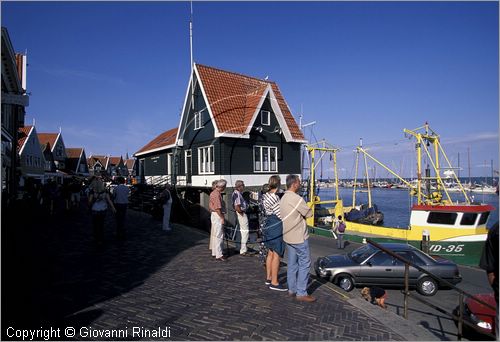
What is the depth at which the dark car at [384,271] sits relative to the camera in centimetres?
1120

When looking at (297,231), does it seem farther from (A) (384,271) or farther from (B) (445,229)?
(B) (445,229)

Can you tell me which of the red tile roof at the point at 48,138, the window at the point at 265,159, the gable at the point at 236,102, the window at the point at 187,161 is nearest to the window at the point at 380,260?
the window at the point at 265,159

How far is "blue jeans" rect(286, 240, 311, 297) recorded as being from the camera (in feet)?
17.5

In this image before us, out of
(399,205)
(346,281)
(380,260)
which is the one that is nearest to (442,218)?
(380,260)

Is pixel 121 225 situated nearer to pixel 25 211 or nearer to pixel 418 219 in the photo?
pixel 25 211

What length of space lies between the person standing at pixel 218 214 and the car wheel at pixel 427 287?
7632 millimetres

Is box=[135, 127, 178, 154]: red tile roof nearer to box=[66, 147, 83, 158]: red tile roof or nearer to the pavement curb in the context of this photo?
the pavement curb

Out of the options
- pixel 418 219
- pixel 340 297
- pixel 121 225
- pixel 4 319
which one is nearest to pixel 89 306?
pixel 4 319

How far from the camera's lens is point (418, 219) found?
2206cm

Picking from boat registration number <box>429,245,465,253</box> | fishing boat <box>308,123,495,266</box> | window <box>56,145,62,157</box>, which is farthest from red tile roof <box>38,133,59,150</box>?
boat registration number <box>429,245,465,253</box>

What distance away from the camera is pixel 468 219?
20.3m

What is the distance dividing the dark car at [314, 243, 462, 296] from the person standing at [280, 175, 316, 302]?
631cm

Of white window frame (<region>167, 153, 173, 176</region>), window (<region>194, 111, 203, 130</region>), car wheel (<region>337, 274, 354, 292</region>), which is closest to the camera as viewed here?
car wheel (<region>337, 274, 354, 292</region>)

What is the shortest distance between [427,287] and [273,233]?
849 centimetres
